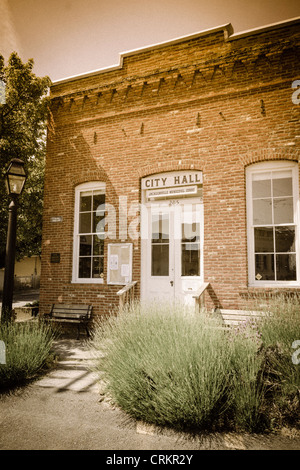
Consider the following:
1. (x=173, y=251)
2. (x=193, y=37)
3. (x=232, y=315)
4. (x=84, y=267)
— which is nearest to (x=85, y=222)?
(x=84, y=267)

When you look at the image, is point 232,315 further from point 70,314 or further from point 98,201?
point 98,201

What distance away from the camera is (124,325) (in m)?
4.73

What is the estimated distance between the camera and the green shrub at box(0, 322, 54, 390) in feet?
15.1

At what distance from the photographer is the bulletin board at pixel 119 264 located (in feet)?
25.6

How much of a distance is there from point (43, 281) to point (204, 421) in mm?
6367

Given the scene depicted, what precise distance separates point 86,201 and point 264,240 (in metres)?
4.67

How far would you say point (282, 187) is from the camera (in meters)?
6.82

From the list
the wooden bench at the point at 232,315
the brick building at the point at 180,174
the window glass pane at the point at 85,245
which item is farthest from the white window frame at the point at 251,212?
the window glass pane at the point at 85,245

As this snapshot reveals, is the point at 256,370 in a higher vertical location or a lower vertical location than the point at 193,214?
lower

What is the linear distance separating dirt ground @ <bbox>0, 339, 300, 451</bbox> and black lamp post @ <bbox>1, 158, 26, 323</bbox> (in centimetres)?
178

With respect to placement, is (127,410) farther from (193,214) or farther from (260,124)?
(260,124)

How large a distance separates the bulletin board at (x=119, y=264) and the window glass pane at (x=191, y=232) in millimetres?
1359

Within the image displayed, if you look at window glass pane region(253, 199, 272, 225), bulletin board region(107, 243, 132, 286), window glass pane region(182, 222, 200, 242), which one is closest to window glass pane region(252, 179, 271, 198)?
window glass pane region(253, 199, 272, 225)
